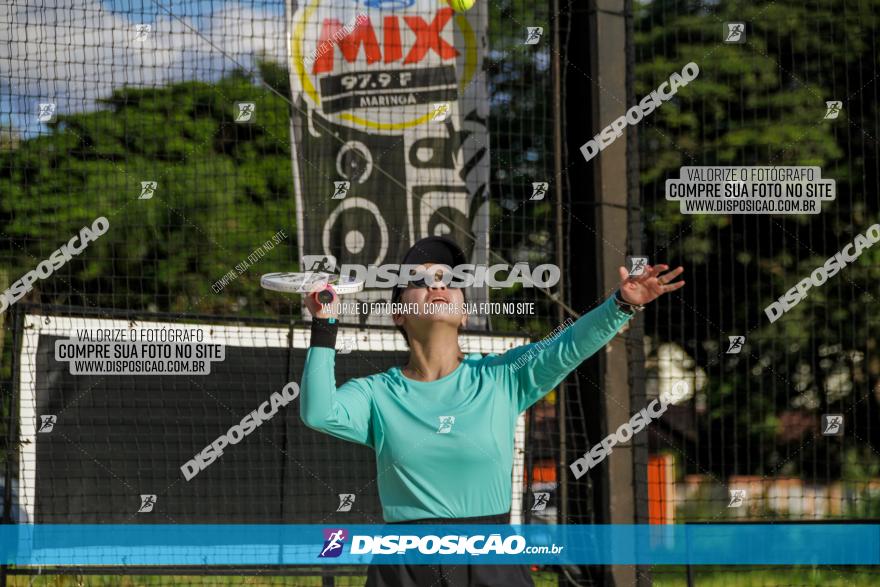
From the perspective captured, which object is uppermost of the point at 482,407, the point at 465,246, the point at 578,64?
the point at 578,64

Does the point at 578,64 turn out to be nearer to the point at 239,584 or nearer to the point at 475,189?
the point at 475,189

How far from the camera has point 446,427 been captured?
4152 mm

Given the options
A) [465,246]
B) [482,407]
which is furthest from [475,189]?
[482,407]

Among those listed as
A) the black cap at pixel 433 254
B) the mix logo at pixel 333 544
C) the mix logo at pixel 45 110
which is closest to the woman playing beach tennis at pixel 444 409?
the black cap at pixel 433 254

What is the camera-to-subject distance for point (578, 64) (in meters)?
5.90

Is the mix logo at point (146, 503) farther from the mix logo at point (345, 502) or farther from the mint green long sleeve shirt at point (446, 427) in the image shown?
the mint green long sleeve shirt at point (446, 427)

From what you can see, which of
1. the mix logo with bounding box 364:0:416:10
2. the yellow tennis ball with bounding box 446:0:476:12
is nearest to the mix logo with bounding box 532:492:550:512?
the yellow tennis ball with bounding box 446:0:476:12

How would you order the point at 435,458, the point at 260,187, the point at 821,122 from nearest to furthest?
the point at 435,458 → the point at 821,122 → the point at 260,187

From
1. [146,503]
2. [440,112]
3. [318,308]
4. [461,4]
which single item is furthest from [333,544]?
[461,4]

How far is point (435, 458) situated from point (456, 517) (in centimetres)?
24

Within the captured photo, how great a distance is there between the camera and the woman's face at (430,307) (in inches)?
172

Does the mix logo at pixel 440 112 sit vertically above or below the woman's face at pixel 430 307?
above

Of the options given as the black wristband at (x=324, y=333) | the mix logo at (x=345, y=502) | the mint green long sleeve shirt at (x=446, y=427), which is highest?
the black wristband at (x=324, y=333)

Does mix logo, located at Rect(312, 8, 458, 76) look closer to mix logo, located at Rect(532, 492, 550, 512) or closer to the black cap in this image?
the black cap
